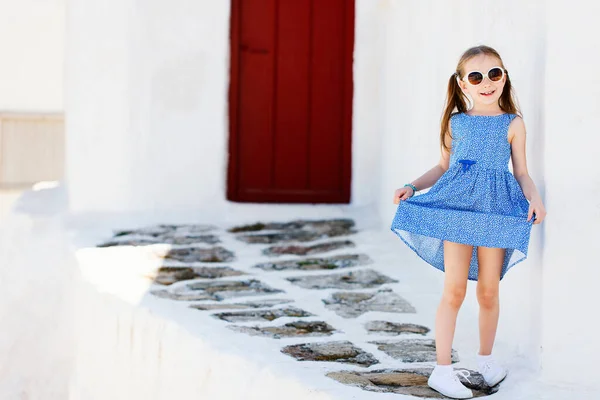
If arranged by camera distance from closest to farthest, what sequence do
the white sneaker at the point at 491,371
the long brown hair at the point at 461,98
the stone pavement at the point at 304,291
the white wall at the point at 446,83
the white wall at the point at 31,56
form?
1. the long brown hair at the point at 461,98
2. the white sneaker at the point at 491,371
3. the white wall at the point at 446,83
4. the stone pavement at the point at 304,291
5. the white wall at the point at 31,56

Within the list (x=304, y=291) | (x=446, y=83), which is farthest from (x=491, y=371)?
(x=446, y=83)

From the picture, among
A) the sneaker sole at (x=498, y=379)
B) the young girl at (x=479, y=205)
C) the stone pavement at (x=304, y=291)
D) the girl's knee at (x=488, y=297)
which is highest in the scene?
the young girl at (x=479, y=205)

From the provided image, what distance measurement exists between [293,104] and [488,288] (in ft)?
13.9

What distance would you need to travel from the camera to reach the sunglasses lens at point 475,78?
2768 mm

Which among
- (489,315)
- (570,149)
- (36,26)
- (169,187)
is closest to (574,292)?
(489,315)

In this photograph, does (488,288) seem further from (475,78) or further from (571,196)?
(475,78)

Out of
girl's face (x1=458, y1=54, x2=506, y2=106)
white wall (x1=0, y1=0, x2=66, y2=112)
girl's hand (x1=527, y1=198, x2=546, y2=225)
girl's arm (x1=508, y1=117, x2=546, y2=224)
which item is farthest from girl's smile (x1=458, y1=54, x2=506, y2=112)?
white wall (x1=0, y1=0, x2=66, y2=112)

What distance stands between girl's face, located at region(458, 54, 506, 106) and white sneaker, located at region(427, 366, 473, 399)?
93 cm

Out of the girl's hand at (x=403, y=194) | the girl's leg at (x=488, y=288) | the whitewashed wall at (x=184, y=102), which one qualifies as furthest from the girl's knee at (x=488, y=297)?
the whitewashed wall at (x=184, y=102)

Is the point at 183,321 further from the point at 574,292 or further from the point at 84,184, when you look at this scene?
the point at 84,184

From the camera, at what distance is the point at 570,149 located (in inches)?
112

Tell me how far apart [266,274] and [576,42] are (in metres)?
2.79

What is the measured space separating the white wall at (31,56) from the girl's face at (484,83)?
8.62 m

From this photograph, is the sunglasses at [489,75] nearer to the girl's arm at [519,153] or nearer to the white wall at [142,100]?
the girl's arm at [519,153]
